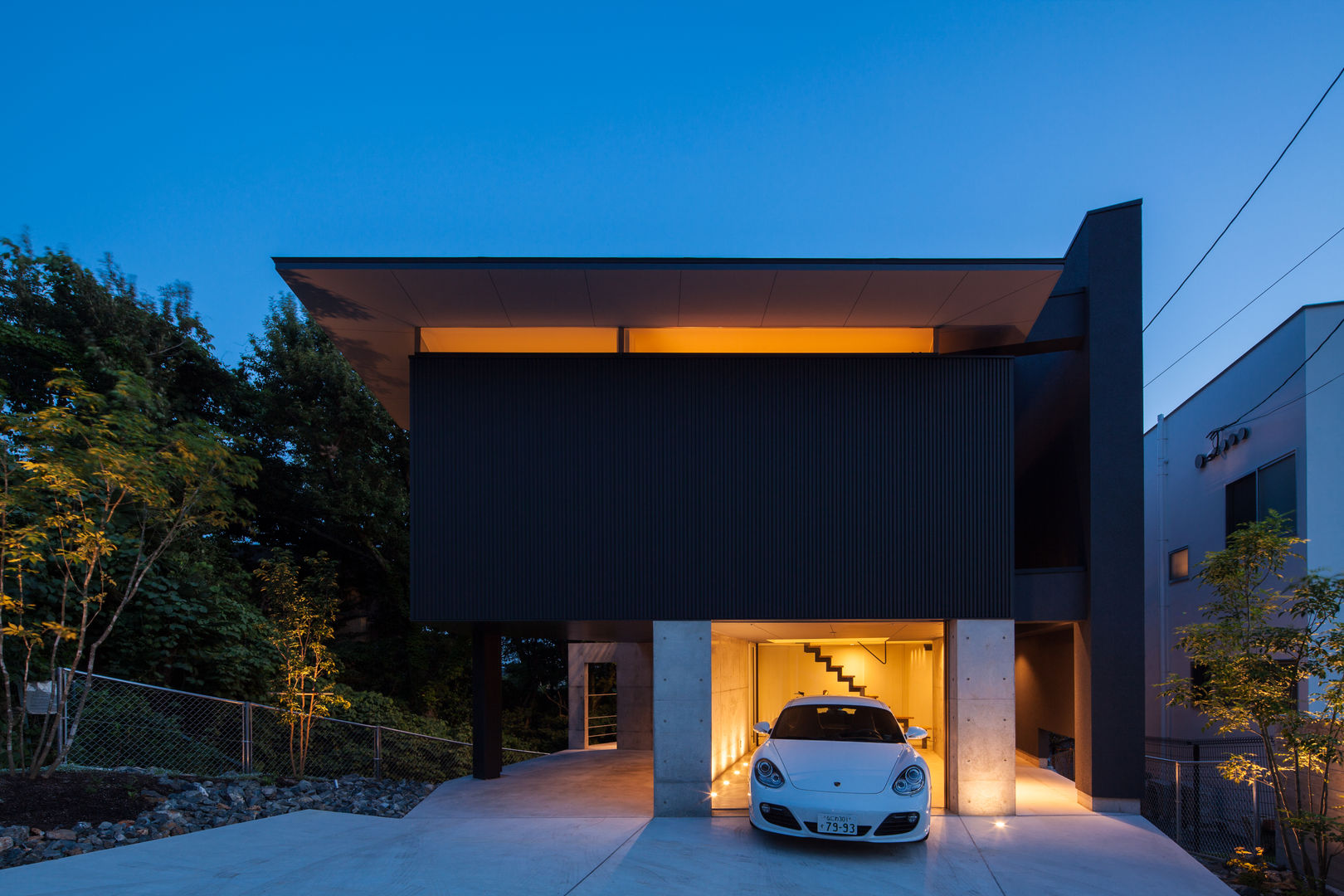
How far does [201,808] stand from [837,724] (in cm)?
627

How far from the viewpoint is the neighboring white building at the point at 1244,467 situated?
9.41 metres

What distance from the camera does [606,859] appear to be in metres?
5.89

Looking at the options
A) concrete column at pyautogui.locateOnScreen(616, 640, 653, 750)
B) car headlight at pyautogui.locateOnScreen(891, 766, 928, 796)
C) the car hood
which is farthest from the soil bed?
concrete column at pyautogui.locateOnScreen(616, 640, 653, 750)

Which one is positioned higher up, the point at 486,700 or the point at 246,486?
the point at 246,486

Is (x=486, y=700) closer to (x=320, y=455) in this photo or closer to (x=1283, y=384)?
(x=320, y=455)

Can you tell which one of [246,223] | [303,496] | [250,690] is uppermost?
[246,223]

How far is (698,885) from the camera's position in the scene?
5.24m

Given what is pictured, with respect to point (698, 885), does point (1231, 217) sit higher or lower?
higher

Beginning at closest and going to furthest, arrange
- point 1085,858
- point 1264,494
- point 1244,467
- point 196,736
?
point 1085,858, point 196,736, point 1264,494, point 1244,467

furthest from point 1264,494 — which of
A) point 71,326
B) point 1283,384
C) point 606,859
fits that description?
point 71,326

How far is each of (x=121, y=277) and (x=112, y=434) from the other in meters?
11.0

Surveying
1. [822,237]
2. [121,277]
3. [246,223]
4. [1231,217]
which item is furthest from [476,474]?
[246,223]

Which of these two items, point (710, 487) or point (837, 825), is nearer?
point (837, 825)

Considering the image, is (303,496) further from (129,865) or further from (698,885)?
(698,885)
